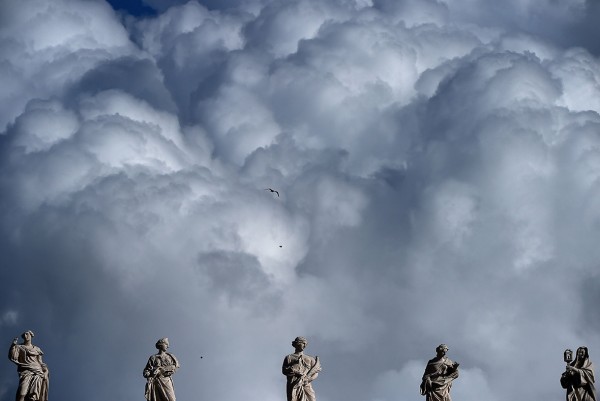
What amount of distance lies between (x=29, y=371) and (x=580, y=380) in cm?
2293

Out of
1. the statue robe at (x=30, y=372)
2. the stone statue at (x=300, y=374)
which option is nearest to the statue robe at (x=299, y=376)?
the stone statue at (x=300, y=374)

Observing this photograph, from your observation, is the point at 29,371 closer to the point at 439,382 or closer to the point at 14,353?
the point at 14,353

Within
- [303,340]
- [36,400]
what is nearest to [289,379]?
[303,340]

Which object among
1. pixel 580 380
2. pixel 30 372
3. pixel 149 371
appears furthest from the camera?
pixel 30 372

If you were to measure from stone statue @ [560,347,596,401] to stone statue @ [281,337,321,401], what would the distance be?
34.0ft

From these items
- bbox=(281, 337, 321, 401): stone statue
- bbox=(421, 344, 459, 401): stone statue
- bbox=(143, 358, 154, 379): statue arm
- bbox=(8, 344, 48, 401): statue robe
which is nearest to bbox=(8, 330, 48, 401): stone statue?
bbox=(8, 344, 48, 401): statue robe

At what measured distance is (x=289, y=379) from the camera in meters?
94.7

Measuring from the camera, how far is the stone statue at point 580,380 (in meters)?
92.6

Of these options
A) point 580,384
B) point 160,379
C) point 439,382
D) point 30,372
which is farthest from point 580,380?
point 30,372

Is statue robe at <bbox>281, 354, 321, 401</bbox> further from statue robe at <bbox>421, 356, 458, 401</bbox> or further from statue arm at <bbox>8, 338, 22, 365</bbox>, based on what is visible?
statue arm at <bbox>8, 338, 22, 365</bbox>

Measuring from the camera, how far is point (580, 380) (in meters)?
92.7

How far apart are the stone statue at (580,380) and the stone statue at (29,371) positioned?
853 inches

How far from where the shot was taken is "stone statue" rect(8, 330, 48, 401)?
312 feet

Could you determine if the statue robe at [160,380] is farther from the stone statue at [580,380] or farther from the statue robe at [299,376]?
the stone statue at [580,380]
